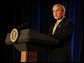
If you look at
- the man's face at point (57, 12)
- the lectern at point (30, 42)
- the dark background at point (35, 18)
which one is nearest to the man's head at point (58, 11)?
the man's face at point (57, 12)

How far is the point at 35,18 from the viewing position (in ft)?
15.1

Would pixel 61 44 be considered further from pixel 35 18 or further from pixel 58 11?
pixel 35 18

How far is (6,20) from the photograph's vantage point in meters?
4.67

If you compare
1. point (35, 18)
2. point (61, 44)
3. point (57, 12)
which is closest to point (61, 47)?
point (61, 44)

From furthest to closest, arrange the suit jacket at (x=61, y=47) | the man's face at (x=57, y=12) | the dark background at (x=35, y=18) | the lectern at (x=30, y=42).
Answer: the dark background at (x=35, y=18) → the man's face at (x=57, y=12) → the suit jacket at (x=61, y=47) → the lectern at (x=30, y=42)

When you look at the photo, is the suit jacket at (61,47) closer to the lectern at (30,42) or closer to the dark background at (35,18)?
the lectern at (30,42)

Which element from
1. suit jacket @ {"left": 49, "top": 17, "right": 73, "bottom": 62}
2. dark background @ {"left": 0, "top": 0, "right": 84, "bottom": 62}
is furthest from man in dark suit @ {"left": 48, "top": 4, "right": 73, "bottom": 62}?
dark background @ {"left": 0, "top": 0, "right": 84, "bottom": 62}

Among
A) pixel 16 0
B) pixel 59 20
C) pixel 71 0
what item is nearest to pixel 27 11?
pixel 16 0

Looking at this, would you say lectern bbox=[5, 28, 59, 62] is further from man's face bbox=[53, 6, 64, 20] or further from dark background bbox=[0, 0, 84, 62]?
dark background bbox=[0, 0, 84, 62]

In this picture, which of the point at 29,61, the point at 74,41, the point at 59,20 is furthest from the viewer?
the point at 74,41

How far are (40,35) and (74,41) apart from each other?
281 centimetres

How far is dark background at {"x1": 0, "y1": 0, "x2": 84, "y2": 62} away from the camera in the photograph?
14.7 ft

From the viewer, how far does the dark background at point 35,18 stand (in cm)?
448

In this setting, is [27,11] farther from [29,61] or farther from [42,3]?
[29,61]
